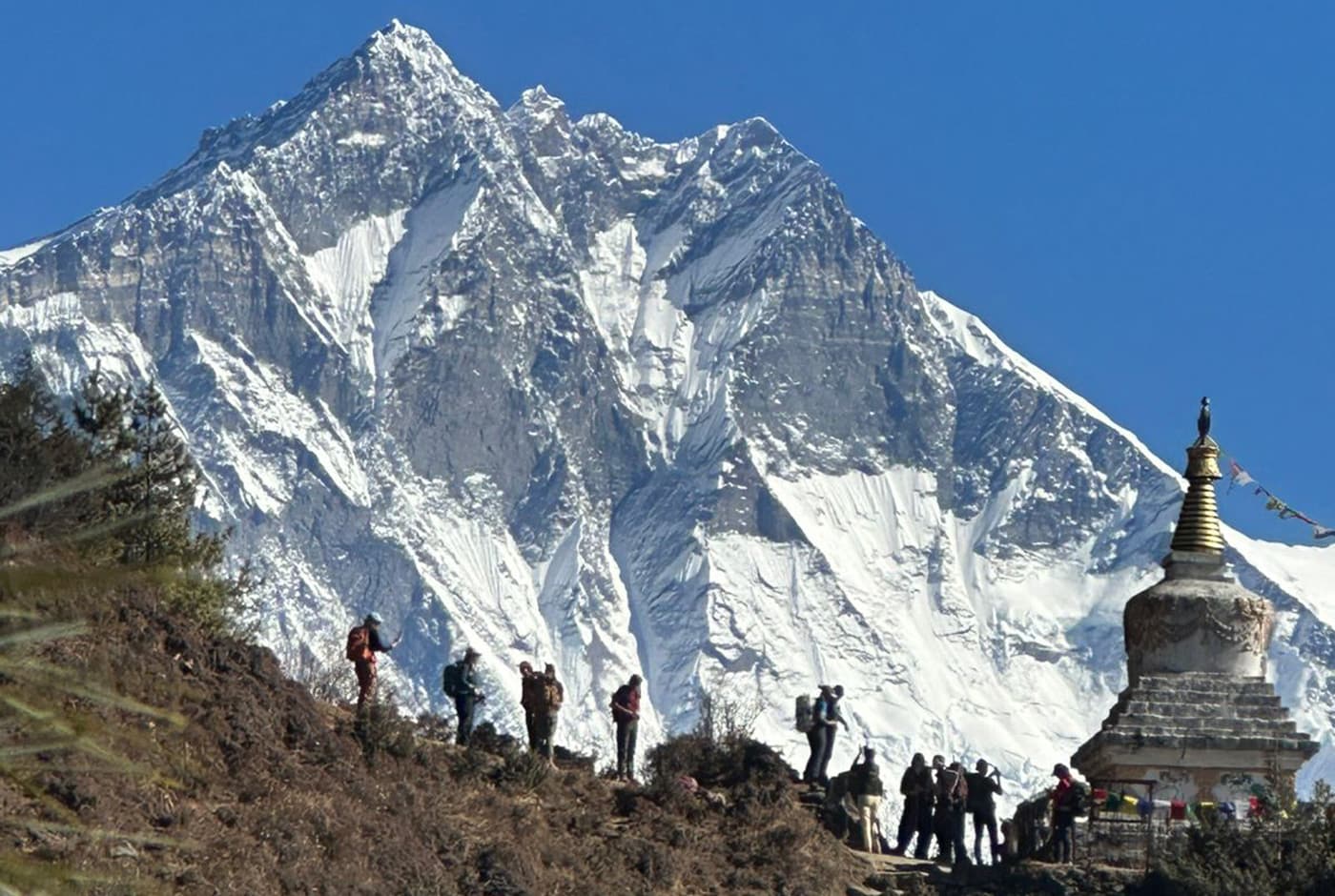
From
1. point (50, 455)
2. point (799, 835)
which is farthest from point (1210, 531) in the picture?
point (50, 455)

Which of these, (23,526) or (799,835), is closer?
(23,526)

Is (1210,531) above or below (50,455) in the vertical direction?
above

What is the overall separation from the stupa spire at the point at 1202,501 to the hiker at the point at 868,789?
13.0 meters

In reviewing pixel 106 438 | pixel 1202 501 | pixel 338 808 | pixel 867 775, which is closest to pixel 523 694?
pixel 867 775

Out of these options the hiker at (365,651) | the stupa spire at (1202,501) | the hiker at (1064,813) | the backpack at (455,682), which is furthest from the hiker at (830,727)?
the stupa spire at (1202,501)

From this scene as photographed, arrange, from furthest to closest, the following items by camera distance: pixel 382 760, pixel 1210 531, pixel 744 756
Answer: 1. pixel 1210 531
2. pixel 744 756
3. pixel 382 760

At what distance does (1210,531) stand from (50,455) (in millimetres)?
22554

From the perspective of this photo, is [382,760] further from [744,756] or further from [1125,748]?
[1125,748]

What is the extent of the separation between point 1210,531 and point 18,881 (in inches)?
1393

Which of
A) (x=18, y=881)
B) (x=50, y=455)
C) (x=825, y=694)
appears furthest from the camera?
(x=825, y=694)

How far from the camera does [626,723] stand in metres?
29.2

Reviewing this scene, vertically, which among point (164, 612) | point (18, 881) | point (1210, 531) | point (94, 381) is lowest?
point (18, 881)

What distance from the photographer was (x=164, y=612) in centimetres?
2469

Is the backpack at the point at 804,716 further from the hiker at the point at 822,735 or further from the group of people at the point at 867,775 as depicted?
the hiker at the point at 822,735
